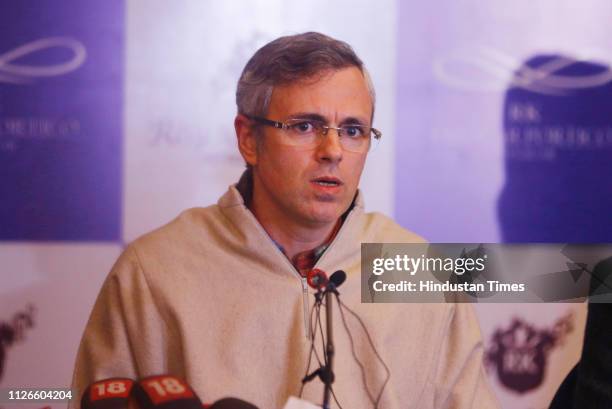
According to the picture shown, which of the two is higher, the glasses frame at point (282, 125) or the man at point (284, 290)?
the glasses frame at point (282, 125)

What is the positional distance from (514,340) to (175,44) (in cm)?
140

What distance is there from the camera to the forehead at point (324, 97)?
196cm

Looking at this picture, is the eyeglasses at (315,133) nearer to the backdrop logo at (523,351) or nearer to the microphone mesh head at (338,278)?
the microphone mesh head at (338,278)

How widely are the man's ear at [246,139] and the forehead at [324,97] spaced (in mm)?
125

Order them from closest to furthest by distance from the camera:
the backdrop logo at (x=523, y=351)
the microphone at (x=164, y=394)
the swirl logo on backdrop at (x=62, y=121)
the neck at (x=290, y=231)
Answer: the microphone at (x=164, y=394) → the neck at (x=290, y=231) → the swirl logo on backdrop at (x=62, y=121) → the backdrop logo at (x=523, y=351)

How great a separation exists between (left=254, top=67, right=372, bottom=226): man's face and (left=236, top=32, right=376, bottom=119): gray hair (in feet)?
0.09

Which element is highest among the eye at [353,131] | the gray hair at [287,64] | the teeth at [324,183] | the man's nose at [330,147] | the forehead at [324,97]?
the gray hair at [287,64]

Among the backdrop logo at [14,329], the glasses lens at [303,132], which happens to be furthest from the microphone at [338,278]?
the backdrop logo at [14,329]

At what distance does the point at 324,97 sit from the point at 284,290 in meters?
0.53

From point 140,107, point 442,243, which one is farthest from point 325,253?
point 140,107

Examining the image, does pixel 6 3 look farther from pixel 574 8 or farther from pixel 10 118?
pixel 574 8

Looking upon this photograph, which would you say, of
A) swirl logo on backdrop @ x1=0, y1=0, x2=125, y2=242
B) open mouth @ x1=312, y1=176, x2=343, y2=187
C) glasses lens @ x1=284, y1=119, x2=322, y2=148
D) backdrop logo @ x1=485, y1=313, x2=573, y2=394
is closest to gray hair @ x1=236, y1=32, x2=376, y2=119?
glasses lens @ x1=284, y1=119, x2=322, y2=148

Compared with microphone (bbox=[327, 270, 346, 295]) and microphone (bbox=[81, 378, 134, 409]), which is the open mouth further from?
microphone (bbox=[81, 378, 134, 409])

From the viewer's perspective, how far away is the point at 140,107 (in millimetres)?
2213
